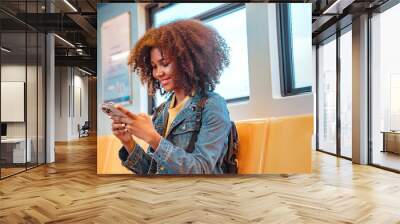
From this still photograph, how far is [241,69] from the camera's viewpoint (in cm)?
666

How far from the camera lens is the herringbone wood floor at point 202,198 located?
4.20m

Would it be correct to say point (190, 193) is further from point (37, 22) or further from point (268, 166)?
point (37, 22)

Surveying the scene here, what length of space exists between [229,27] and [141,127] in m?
2.30

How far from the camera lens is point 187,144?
20.7ft

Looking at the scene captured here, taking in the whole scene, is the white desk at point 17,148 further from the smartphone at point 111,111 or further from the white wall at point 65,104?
the white wall at point 65,104

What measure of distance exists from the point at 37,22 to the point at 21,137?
95.2 inches

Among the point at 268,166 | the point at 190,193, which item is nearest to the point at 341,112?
the point at 268,166

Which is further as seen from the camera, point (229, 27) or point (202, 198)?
point (229, 27)

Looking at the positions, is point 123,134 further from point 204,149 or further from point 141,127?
point 204,149

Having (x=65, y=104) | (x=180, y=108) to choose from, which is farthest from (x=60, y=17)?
(x=65, y=104)

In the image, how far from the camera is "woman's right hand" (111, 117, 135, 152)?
652cm

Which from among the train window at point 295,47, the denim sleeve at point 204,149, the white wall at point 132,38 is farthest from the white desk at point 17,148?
the train window at point 295,47

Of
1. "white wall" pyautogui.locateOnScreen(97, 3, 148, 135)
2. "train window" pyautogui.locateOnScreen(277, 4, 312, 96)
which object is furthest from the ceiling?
"white wall" pyautogui.locateOnScreen(97, 3, 148, 135)

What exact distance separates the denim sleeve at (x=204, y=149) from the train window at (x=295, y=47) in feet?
4.13
